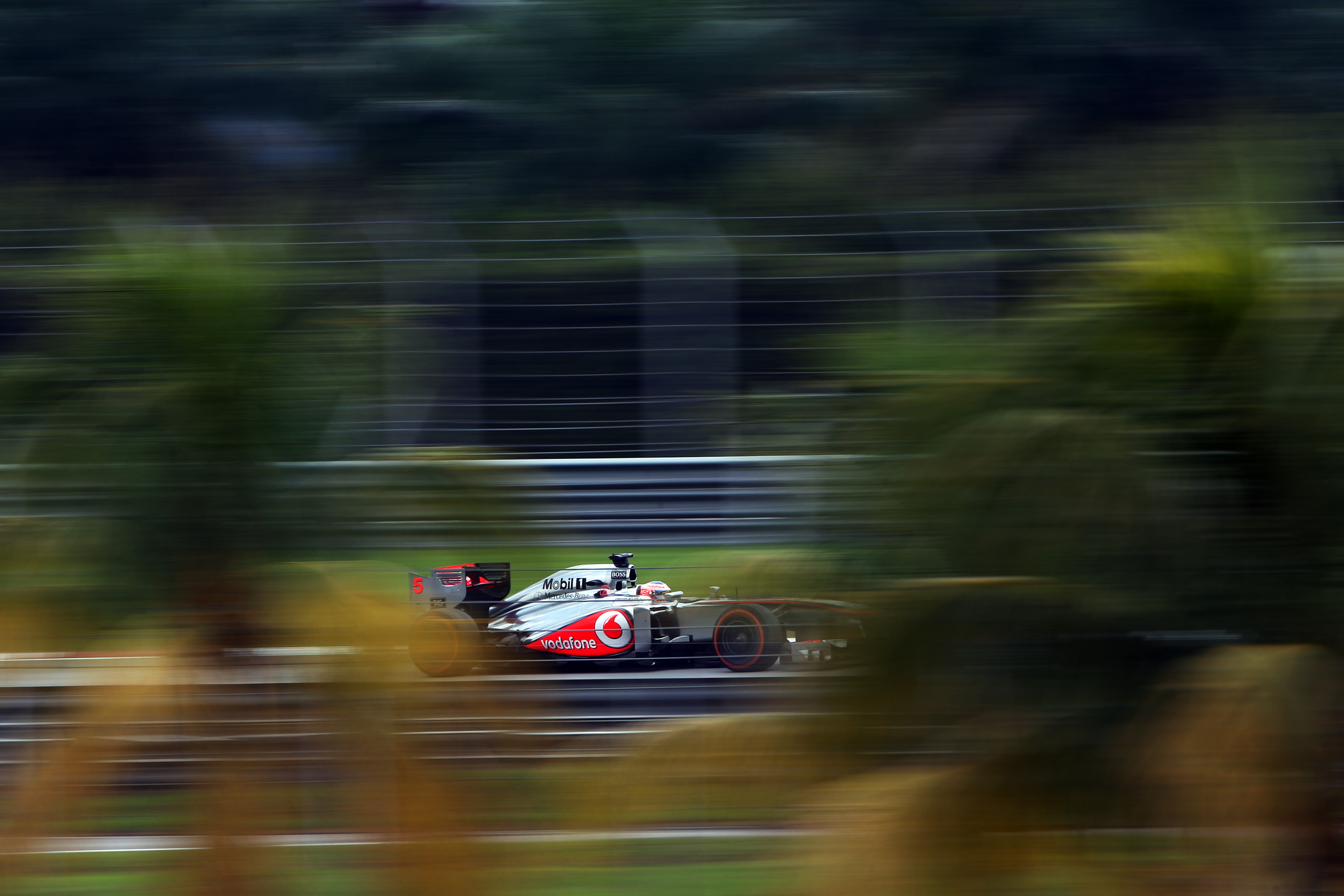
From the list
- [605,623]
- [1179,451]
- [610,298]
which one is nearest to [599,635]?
[605,623]

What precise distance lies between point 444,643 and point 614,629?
35 cm

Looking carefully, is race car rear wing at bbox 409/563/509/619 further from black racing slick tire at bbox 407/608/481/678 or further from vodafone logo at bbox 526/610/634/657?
vodafone logo at bbox 526/610/634/657

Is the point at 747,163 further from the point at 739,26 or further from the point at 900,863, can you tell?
the point at 900,863

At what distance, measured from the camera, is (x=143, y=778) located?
6.70 ft

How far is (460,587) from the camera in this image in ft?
6.59

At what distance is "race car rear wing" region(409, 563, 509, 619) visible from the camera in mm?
1977

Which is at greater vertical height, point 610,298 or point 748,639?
point 610,298

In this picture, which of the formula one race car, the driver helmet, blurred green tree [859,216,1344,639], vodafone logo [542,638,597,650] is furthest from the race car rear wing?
blurred green tree [859,216,1344,639]

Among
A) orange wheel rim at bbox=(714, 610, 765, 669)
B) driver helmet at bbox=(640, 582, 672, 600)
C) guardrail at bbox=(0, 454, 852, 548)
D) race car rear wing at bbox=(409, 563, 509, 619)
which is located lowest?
orange wheel rim at bbox=(714, 610, 765, 669)

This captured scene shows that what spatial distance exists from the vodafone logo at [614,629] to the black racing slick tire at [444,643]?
0.84 feet

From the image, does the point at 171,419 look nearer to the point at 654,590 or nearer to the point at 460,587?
the point at 460,587

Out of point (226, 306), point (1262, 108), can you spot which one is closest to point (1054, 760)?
point (1262, 108)

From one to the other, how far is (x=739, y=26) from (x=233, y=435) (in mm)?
1136

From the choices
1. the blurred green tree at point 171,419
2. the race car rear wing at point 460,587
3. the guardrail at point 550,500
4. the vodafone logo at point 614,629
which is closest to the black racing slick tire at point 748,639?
the guardrail at point 550,500
